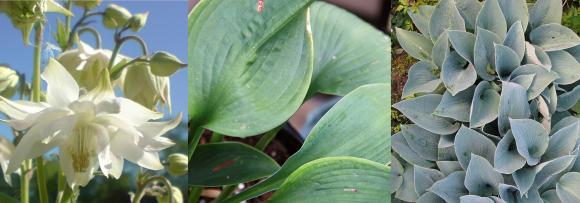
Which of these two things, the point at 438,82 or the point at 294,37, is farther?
the point at 438,82

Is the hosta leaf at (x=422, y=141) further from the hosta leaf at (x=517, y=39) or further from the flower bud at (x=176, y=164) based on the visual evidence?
the flower bud at (x=176, y=164)

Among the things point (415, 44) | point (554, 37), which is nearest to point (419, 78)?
point (415, 44)

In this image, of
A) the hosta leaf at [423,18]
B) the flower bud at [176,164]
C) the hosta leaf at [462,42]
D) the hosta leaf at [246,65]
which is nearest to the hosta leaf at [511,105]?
the hosta leaf at [462,42]

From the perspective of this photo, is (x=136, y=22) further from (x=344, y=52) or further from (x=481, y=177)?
(x=481, y=177)

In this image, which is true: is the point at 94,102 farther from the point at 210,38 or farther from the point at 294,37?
the point at 294,37

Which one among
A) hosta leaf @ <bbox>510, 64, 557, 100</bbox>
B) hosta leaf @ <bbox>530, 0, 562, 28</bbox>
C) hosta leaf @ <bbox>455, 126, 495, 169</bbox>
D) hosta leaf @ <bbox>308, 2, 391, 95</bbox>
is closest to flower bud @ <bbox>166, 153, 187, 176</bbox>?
hosta leaf @ <bbox>308, 2, 391, 95</bbox>

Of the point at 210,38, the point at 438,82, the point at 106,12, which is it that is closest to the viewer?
the point at 106,12

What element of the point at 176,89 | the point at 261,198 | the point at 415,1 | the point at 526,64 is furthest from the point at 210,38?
the point at 526,64
